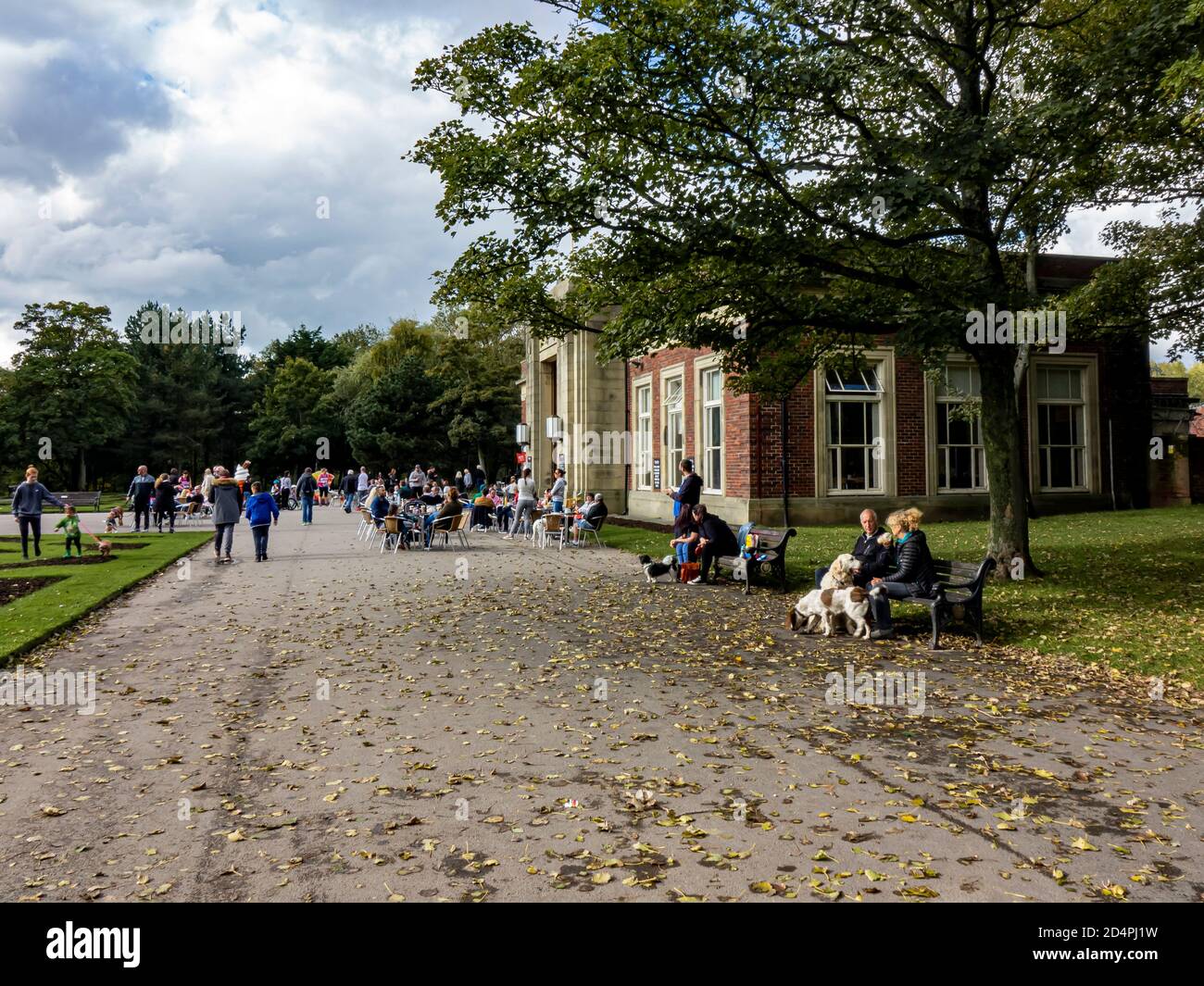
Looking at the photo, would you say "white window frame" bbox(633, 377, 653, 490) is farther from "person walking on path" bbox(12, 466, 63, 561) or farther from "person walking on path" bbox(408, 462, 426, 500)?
Answer: "person walking on path" bbox(12, 466, 63, 561)

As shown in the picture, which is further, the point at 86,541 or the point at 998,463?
the point at 86,541

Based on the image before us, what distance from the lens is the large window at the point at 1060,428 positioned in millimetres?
25328

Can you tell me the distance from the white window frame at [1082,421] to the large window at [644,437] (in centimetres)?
1083

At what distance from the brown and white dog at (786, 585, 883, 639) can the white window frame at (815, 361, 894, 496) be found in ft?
41.7

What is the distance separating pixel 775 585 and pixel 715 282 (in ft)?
15.6

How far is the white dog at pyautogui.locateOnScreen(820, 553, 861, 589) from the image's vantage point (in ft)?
33.6

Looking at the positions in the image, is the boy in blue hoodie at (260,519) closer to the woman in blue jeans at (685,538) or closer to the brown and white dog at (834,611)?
the woman in blue jeans at (685,538)

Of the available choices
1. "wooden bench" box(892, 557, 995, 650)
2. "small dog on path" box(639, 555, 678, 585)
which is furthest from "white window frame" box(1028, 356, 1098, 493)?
"wooden bench" box(892, 557, 995, 650)

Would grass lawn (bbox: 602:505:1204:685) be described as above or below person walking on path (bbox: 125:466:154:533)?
below

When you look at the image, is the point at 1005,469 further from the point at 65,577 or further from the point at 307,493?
the point at 307,493

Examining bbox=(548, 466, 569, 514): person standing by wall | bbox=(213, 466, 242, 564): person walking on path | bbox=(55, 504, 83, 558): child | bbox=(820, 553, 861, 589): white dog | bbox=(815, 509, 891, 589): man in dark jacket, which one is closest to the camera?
bbox=(820, 553, 861, 589): white dog

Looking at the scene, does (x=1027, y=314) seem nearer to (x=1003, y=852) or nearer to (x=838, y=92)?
(x=838, y=92)

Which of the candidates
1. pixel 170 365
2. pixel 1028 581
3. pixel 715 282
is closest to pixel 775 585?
pixel 1028 581
